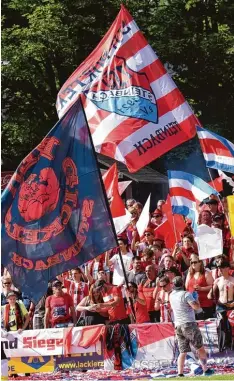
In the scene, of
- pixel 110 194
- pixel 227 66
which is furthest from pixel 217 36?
pixel 110 194

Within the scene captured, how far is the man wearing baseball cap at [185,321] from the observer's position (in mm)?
17266

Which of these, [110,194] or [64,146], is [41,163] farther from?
[110,194]

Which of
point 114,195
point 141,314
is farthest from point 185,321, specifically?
point 114,195

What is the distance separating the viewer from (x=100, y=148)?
855 inches

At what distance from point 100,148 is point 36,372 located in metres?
4.52

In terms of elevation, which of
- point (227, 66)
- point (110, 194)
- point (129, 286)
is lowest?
point (129, 286)

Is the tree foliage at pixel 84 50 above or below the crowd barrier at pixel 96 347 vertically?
above

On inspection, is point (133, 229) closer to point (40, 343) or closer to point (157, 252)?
point (157, 252)

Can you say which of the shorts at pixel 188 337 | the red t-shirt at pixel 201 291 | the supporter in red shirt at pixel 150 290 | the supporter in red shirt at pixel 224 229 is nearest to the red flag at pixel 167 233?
the supporter in red shirt at pixel 224 229

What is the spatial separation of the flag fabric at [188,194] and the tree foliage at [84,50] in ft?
56.1

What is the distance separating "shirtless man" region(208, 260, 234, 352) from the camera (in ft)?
59.7

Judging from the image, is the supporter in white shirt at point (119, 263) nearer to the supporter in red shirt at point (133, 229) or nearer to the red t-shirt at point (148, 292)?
the red t-shirt at point (148, 292)

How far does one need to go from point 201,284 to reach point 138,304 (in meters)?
1.19

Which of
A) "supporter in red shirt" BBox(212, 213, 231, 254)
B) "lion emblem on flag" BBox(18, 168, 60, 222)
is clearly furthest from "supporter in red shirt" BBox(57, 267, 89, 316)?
"lion emblem on flag" BBox(18, 168, 60, 222)
